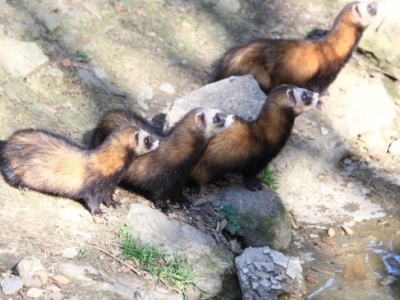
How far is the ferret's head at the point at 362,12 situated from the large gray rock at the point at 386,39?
0.41 meters

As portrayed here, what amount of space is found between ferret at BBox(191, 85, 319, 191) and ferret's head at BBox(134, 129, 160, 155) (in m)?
0.90

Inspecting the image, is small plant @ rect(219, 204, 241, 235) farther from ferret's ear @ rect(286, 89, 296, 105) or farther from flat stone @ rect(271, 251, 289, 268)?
ferret's ear @ rect(286, 89, 296, 105)

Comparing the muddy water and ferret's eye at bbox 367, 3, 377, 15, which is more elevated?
ferret's eye at bbox 367, 3, 377, 15

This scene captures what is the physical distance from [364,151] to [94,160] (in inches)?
157

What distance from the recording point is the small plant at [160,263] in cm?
557

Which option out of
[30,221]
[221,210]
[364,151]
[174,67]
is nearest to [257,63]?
[174,67]

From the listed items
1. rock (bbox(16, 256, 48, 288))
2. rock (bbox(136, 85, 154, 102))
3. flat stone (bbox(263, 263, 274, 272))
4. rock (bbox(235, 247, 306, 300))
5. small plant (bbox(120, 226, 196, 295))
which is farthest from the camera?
rock (bbox(136, 85, 154, 102))

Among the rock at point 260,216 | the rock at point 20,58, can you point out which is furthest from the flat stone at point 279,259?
the rock at point 20,58

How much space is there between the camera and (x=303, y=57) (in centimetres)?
894

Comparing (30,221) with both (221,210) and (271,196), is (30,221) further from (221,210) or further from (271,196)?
(271,196)

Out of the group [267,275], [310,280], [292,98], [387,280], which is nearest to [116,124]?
[292,98]

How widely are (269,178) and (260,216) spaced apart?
96cm

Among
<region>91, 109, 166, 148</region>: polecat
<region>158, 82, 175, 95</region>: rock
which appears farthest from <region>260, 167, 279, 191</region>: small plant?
<region>158, 82, 175, 95</region>: rock

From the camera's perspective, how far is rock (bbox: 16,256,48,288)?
493 centimetres
